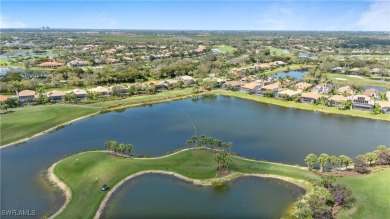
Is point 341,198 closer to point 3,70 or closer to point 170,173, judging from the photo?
point 170,173

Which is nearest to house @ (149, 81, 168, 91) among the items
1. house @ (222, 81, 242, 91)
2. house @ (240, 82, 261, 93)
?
house @ (222, 81, 242, 91)

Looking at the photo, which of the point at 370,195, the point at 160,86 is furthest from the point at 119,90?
the point at 370,195

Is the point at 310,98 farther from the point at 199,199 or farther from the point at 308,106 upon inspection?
the point at 199,199

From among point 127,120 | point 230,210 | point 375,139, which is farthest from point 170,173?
point 375,139

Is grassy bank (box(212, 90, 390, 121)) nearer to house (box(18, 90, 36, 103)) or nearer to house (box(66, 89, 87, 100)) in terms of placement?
house (box(66, 89, 87, 100))

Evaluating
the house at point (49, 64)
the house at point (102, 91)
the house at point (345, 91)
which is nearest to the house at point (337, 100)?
the house at point (345, 91)
